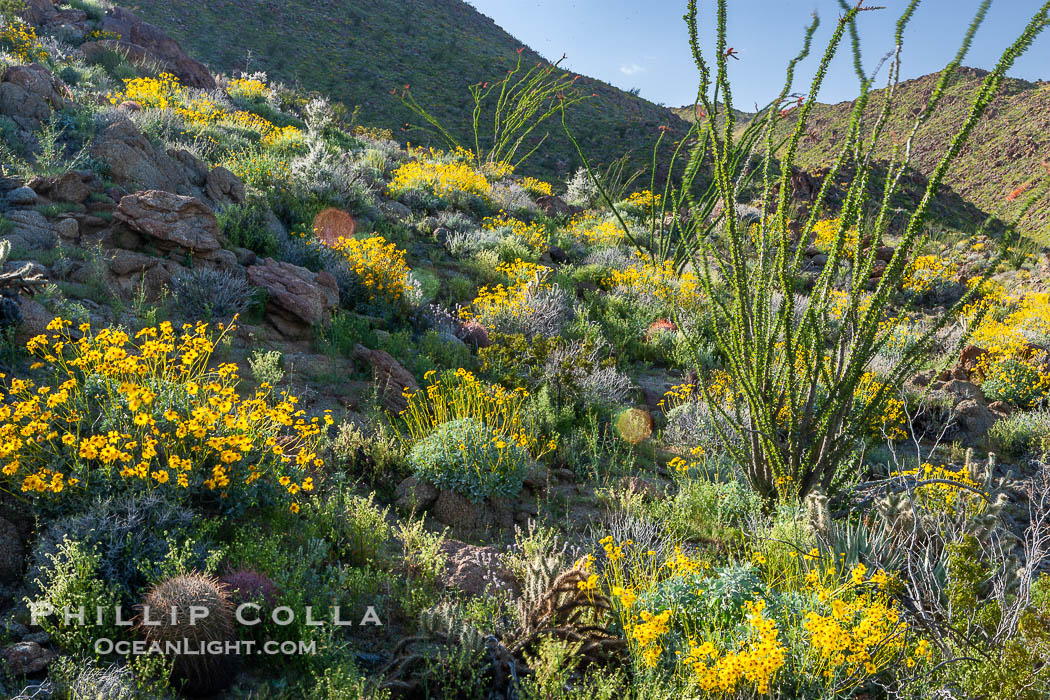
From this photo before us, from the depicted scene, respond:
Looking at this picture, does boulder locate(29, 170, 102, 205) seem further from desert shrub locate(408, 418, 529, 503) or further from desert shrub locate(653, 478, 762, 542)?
desert shrub locate(653, 478, 762, 542)

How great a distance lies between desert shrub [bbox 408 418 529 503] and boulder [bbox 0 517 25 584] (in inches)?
83.9

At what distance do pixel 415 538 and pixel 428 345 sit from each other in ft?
10.3

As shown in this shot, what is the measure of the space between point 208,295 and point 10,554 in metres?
3.41

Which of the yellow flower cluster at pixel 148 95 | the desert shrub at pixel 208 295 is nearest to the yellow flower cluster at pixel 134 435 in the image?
the desert shrub at pixel 208 295

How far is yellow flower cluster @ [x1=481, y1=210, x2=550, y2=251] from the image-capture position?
1080cm

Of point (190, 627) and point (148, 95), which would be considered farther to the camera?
point (148, 95)

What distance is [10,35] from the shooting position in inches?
468

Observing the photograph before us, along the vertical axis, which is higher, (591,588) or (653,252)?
(653,252)

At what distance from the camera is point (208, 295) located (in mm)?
5844

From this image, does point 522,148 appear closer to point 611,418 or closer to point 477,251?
point 477,251

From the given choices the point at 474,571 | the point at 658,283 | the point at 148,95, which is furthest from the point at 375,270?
the point at 148,95

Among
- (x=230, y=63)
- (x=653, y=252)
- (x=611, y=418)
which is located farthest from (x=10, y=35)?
(x=230, y=63)

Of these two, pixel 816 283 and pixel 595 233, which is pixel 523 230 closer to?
pixel 595 233

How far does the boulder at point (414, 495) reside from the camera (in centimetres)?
422
